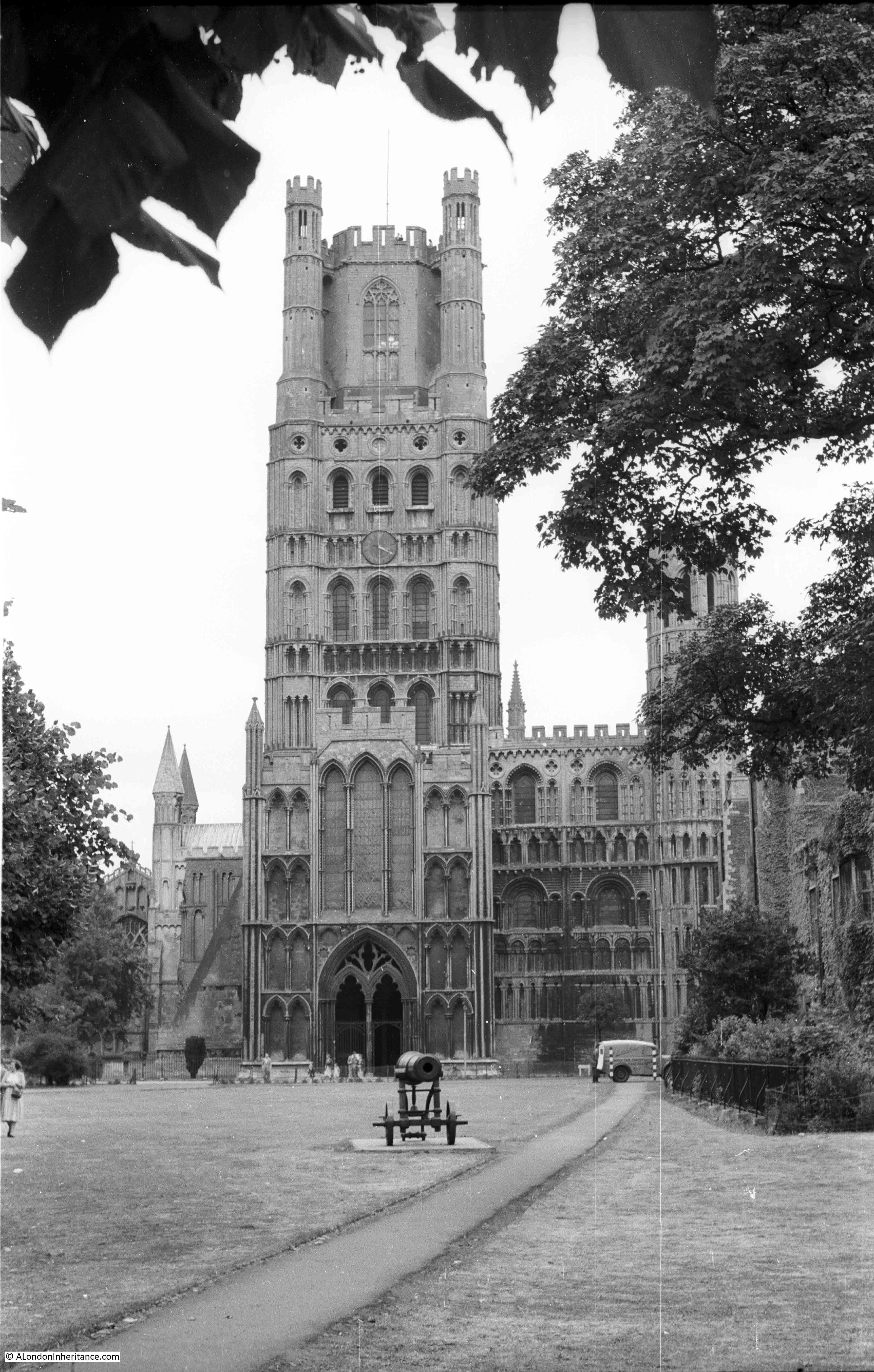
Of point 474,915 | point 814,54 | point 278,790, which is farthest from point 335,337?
point 814,54

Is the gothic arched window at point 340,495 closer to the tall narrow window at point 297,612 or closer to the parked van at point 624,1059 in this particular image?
the tall narrow window at point 297,612

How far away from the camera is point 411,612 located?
8538 centimetres

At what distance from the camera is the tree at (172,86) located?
12.9ft

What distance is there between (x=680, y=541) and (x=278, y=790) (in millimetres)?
59140

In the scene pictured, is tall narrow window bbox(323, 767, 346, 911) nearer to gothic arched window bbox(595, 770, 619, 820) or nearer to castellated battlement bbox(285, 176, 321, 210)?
gothic arched window bbox(595, 770, 619, 820)

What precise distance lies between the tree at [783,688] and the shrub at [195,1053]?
63.2 meters

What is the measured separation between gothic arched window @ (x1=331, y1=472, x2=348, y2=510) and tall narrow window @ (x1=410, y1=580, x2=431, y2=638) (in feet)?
18.0

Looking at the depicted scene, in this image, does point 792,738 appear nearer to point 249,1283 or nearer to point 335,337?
point 249,1283

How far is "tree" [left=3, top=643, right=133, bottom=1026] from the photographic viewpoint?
65.0 ft

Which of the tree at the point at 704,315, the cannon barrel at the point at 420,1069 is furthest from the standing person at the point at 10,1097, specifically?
the tree at the point at 704,315

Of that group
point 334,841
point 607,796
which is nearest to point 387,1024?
point 334,841

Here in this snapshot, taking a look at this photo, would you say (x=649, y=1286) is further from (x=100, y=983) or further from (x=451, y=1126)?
(x=100, y=983)

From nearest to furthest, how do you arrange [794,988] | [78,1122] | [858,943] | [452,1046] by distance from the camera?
[858,943]
[78,1122]
[794,988]
[452,1046]

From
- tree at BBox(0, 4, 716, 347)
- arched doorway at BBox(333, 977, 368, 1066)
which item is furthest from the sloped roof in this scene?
tree at BBox(0, 4, 716, 347)
